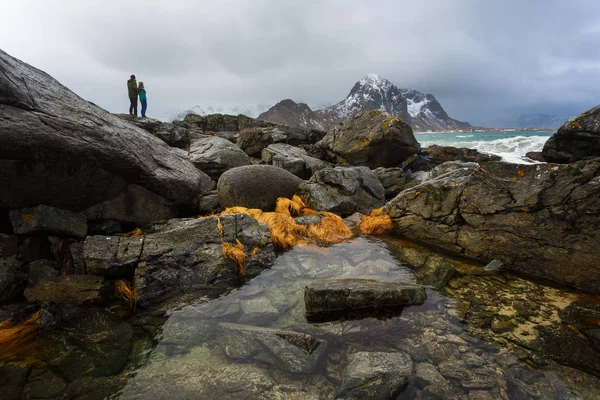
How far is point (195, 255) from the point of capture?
583cm

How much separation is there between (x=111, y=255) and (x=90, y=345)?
168cm

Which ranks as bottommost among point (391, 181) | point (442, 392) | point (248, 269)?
point (442, 392)

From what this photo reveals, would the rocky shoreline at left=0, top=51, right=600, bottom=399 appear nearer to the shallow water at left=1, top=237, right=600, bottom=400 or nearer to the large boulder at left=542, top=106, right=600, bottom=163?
the shallow water at left=1, top=237, right=600, bottom=400

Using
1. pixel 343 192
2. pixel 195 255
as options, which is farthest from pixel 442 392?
pixel 343 192

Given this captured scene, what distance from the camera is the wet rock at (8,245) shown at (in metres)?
5.11

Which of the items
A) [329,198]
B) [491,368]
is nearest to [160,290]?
[491,368]

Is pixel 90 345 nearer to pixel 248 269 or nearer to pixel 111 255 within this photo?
pixel 111 255

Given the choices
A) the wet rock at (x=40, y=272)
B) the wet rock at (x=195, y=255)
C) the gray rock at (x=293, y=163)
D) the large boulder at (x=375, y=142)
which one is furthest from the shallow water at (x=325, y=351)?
the large boulder at (x=375, y=142)

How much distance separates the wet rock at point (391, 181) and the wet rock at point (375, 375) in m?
9.57

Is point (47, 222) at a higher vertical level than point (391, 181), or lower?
higher

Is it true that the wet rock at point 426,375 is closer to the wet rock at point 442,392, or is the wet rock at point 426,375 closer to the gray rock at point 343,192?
the wet rock at point 442,392

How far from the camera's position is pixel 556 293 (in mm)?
5328

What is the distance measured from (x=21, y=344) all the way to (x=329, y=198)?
824 centimetres

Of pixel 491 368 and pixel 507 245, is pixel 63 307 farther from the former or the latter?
pixel 507 245
